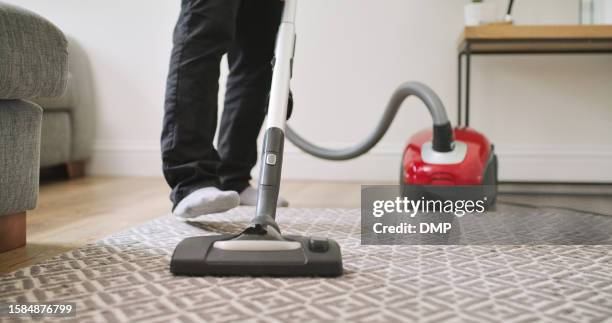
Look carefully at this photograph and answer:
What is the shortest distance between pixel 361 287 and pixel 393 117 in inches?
34.0

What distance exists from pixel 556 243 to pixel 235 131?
2.38 feet

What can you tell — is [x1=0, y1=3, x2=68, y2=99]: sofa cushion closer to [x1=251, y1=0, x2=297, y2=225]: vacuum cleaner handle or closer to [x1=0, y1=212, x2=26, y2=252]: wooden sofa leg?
[x1=0, y1=212, x2=26, y2=252]: wooden sofa leg

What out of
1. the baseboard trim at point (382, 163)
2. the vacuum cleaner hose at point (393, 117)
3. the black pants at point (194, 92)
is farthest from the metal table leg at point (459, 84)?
the black pants at point (194, 92)

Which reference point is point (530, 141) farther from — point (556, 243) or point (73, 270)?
point (73, 270)

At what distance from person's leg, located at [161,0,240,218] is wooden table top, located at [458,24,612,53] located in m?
0.91

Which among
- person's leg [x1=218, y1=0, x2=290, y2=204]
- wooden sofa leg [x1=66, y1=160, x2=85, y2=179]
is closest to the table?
person's leg [x1=218, y1=0, x2=290, y2=204]

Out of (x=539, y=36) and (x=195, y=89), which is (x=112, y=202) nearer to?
(x=195, y=89)

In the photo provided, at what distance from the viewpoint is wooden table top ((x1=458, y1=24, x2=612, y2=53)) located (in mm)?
1721

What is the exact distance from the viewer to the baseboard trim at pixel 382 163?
2.12m

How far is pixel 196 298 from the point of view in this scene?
2.22 ft

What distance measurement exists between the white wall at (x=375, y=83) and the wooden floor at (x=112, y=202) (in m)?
A: 0.14

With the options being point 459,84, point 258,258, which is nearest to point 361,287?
point 258,258

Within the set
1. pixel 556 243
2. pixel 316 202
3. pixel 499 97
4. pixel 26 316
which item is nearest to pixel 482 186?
pixel 556 243

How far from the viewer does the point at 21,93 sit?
891 mm
